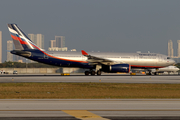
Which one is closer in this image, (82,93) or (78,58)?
(82,93)

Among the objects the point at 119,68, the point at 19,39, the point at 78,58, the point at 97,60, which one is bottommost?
the point at 119,68

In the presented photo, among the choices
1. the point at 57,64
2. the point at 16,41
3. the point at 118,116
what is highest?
the point at 16,41

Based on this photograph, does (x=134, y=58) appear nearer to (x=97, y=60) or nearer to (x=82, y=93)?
(x=97, y=60)

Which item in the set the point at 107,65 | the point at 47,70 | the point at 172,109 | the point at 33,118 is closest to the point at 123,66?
the point at 107,65

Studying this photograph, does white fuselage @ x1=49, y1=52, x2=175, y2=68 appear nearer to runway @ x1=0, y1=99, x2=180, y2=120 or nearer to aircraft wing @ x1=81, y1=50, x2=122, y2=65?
aircraft wing @ x1=81, y1=50, x2=122, y2=65

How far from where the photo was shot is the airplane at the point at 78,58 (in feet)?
150

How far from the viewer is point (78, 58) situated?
152 feet

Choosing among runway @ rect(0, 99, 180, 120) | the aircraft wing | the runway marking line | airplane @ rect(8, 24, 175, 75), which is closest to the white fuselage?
airplane @ rect(8, 24, 175, 75)

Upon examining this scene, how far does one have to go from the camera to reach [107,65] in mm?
46406

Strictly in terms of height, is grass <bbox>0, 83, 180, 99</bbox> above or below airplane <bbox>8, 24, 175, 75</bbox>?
below

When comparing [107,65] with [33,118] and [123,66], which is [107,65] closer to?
[123,66]

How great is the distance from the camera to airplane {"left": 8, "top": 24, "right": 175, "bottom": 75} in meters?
45.8

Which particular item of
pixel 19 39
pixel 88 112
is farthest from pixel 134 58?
pixel 88 112

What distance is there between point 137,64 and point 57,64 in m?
14.6
